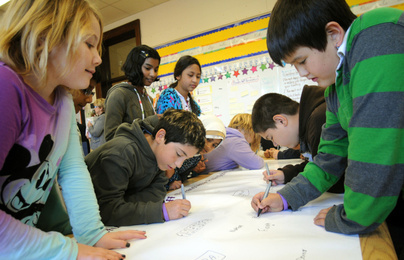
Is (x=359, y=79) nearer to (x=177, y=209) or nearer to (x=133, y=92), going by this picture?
(x=177, y=209)

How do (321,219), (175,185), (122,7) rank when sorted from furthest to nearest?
(122,7) < (175,185) < (321,219)

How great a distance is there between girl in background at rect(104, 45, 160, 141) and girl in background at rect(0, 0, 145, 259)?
831mm

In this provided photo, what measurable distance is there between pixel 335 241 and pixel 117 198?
0.62 m

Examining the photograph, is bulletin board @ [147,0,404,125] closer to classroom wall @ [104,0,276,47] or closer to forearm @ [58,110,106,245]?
classroom wall @ [104,0,276,47]

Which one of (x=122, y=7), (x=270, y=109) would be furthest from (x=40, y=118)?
(x=122, y=7)

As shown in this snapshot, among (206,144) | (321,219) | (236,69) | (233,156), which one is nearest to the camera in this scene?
(321,219)

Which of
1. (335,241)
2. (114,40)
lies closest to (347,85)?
(335,241)

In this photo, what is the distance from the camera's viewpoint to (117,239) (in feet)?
1.93

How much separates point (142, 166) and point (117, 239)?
1.14 feet

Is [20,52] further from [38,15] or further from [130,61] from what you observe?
[130,61]

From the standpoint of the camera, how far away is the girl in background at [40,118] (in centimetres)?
42

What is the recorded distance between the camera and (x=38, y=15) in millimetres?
474

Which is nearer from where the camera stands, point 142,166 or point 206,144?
point 142,166

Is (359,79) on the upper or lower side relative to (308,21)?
lower
